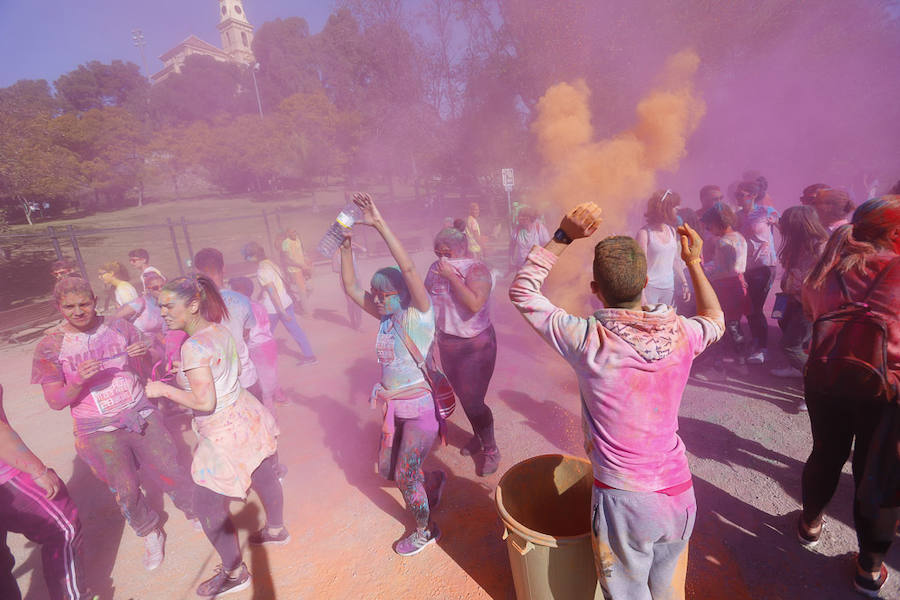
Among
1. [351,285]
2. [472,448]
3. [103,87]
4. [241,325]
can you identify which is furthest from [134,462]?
[103,87]

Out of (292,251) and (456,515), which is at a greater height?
(292,251)

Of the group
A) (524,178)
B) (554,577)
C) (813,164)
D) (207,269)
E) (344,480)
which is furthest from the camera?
(524,178)

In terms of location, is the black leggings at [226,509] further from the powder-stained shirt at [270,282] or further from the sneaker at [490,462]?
the powder-stained shirt at [270,282]

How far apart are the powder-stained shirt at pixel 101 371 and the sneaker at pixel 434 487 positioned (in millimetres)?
2316

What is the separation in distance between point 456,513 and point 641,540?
6.53 feet

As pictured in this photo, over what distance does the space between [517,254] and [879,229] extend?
5674mm

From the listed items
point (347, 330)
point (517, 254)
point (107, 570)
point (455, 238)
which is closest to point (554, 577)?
point (455, 238)

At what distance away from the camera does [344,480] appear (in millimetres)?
3984

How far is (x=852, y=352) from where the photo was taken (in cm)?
225

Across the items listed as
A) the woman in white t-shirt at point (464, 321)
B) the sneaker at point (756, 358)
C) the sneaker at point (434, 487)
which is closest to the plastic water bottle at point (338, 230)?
the woman in white t-shirt at point (464, 321)

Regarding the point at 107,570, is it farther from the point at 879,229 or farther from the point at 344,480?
the point at 879,229

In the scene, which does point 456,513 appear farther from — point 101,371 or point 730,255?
point 730,255

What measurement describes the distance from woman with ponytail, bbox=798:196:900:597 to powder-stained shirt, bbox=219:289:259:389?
165 inches

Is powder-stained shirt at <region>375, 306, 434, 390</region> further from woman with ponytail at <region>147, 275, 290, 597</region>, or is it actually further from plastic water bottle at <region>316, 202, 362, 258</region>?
woman with ponytail at <region>147, 275, 290, 597</region>
